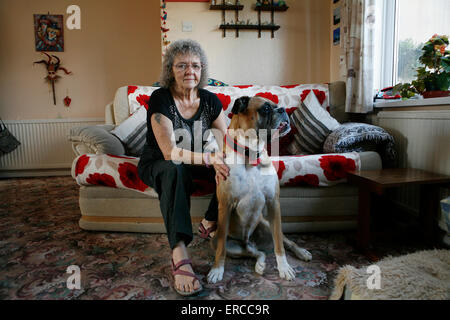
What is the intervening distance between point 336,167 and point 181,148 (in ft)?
3.13

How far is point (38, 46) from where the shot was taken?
3.89 m

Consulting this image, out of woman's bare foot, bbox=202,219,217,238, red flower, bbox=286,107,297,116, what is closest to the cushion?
red flower, bbox=286,107,297,116

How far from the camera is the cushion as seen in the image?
1901 millimetres

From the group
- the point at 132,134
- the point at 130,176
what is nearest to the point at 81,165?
the point at 130,176

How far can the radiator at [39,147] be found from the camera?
3.89 metres

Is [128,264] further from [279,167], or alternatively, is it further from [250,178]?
[279,167]

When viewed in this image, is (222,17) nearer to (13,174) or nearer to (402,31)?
(402,31)

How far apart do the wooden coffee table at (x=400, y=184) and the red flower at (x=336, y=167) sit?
8 centimetres

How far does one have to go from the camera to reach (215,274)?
134 centimetres

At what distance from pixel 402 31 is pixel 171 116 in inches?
82.6

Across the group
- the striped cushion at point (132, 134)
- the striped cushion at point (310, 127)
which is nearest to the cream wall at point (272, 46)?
the striped cushion at point (310, 127)

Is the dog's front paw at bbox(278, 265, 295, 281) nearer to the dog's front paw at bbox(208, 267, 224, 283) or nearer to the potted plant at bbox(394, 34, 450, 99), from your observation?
the dog's front paw at bbox(208, 267, 224, 283)

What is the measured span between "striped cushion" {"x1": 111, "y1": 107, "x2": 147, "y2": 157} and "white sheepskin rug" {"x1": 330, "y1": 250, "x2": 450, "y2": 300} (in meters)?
1.64

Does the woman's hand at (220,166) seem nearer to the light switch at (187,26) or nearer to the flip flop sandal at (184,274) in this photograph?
the flip flop sandal at (184,274)
